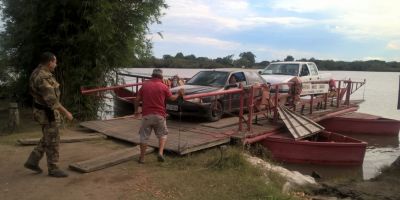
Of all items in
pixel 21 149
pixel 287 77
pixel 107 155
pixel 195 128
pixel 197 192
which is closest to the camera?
pixel 197 192

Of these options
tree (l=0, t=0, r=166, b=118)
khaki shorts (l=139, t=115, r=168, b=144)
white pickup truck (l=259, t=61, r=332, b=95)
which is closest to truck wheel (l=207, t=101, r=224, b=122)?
tree (l=0, t=0, r=166, b=118)

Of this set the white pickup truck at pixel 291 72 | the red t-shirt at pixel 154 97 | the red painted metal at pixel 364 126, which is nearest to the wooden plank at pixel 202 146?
the red t-shirt at pixel 154 97

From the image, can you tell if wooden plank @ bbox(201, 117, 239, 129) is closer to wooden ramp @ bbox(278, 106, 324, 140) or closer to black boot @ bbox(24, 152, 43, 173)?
wooden ramp @ bbox(278, 106, 324, 140)

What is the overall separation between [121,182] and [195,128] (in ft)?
15.1

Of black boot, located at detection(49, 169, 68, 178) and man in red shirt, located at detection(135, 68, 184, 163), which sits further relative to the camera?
man in red shirt, located at detection(135, 68, 184, 163)

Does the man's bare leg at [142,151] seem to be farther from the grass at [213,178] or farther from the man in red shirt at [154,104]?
the grass at [213,178]

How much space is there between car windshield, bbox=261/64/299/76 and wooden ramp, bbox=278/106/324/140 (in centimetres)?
625

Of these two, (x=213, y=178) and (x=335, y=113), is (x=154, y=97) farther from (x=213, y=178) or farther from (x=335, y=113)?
(x=335, y=113)

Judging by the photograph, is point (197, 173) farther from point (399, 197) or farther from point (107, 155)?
point (399, 197)

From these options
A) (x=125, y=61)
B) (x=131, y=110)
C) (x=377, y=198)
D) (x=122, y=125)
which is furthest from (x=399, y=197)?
(x=131, y=110)

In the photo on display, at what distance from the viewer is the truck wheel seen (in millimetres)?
12266

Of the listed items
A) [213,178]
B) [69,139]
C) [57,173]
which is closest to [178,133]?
[69,139]

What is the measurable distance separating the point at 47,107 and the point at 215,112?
20.9 feet

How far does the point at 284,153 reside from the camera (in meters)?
11.7
